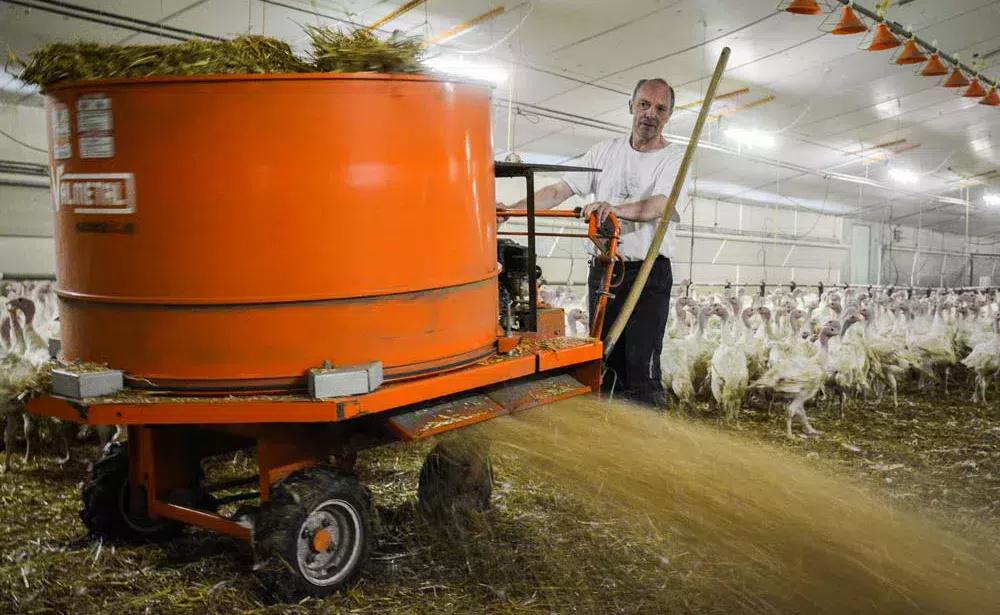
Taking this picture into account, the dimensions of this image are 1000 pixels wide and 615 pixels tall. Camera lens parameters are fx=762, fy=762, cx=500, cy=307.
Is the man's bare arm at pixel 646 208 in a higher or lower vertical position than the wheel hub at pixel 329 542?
higher

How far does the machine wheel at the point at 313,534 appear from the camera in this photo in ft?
10.3

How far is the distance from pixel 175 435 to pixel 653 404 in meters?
3.06

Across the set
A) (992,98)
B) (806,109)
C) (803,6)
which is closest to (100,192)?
(803,6)

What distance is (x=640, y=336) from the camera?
210 inches

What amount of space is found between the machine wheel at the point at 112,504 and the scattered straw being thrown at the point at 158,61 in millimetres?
1997

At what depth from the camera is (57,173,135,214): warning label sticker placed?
3.03m

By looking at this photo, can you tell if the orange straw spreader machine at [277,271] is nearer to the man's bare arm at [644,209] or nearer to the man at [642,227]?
the man's bare arm at [644,209]

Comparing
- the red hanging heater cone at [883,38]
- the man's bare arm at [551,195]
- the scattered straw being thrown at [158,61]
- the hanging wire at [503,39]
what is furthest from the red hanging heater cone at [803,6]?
the scattered straw being thrown at [158,61]

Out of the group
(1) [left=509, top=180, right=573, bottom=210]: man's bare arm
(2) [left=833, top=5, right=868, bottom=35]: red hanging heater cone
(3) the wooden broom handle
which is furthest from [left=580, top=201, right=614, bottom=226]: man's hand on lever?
(2) [left=833, top=5, right=868, bottom=35]: red hanging heater cone

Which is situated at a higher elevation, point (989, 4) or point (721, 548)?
point (989, 4)

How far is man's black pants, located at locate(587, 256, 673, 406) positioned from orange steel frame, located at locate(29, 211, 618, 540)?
1042mm

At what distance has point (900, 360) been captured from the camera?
10453 millimetres

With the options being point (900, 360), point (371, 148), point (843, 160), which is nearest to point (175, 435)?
point (371, 148)

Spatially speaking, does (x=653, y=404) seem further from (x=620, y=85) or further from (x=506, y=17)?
(x=620, y=85)
